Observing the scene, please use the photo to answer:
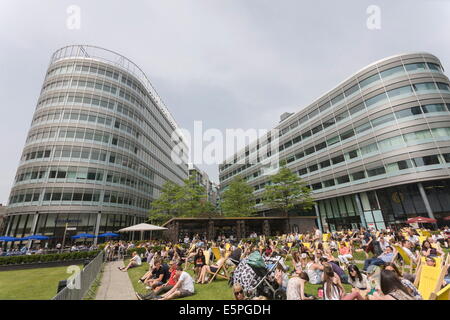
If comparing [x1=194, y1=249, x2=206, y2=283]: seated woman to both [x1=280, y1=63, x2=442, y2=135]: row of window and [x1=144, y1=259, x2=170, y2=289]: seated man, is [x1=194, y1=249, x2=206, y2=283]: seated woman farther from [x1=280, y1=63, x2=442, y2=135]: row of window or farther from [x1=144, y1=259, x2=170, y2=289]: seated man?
Result: [x1=280, y1=63, x2=442, y2=135]: row of window

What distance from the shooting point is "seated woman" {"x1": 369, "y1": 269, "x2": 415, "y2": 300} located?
4172mm

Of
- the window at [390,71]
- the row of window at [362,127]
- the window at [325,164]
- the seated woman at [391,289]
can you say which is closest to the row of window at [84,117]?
the row of window at [362,127]

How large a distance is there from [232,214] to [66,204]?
2729 centimetres

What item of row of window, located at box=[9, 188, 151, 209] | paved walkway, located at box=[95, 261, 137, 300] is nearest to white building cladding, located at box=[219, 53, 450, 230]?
paved walkway, located at box=[95, 261, 137, 300]

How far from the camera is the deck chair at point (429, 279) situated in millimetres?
4379

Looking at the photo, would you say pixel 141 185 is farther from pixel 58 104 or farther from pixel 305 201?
pixel 305 201

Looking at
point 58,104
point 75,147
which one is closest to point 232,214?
point 75,147

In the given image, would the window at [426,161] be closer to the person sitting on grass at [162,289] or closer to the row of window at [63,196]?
the person sitting on grass at [162,289]

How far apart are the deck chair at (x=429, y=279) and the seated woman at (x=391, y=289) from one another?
0.60 m

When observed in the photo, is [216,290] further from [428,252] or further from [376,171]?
[376,171]

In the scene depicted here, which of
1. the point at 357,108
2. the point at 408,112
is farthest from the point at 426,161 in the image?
the point at 357,108

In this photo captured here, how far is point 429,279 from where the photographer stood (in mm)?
4762

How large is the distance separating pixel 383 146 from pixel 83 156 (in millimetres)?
47001

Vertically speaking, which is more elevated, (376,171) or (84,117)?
(84,117)
